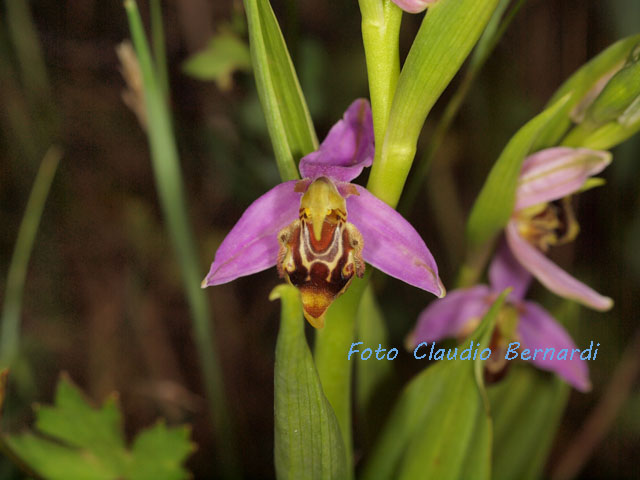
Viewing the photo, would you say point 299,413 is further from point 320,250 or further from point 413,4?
point 413,4

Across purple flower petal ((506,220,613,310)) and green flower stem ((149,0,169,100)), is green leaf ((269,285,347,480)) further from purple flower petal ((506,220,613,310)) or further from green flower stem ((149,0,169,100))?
green flower stem ((149,0,169,100))

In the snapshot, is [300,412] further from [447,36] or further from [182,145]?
[182,145]

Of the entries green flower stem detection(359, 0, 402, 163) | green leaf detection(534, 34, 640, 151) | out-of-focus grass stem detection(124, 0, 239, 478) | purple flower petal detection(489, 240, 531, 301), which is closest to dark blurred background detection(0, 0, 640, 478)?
out-of-focus grass stem detection(124, 0, 239, 478)

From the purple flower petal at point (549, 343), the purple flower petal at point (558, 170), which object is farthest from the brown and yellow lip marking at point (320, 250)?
the purple flower petal at point (549, 343)

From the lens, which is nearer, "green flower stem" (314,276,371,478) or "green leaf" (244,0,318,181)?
"green leaf" (244,0,318,181)

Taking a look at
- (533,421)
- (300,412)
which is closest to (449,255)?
(533,421)

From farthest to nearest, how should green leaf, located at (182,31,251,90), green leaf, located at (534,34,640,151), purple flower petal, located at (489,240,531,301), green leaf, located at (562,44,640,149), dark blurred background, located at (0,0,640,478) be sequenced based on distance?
dark blurred background, located at (0,0,640,478)
green leaf, located at (182,31,251,90)
purple flower petal, located at (489,240,531,301)
green leaf, located at (534,34,640,151)
green leaf, located at (562,44,640,149)
